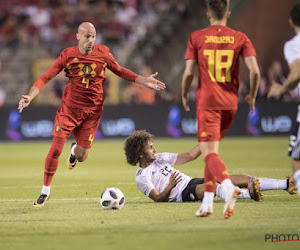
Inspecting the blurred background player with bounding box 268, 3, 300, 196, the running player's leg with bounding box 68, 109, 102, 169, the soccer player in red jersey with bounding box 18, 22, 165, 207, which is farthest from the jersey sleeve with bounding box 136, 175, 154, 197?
the blurred background player with bounding box 268, 3, 300, 196

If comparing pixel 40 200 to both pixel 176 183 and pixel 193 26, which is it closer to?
pixel 176 183

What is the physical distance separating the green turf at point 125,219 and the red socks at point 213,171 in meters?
0.40

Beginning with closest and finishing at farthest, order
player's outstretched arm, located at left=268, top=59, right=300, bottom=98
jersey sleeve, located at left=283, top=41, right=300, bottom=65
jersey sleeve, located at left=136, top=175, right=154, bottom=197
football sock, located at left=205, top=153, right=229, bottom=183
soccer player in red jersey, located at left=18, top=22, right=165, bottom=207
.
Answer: player's outstretched arm, located at left=268, top=59, right=300, bottom=98 → jersey sleeve, located at left=283, top=41, right=300, bottom=65 → football sock, located at left=205, top=153, right=229, bottom=183 → jersey sleeve, located at left=136, top=175, right=154, bottom=197 → soccer player in red jersey, located at left=18, top=22, right=165, bottom=207

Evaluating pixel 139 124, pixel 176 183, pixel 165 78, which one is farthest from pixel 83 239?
pixel 165 78

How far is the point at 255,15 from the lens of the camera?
2619cm

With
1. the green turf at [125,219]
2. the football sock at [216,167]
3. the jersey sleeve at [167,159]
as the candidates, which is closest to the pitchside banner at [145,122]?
the green turf at [125,219]

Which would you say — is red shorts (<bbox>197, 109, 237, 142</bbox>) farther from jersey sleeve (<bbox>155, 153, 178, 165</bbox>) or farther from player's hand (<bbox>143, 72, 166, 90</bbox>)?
player's hand (<bbox>143, 72, 166, 90</bbox>)

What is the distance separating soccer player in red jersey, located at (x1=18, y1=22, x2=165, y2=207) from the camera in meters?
9.77

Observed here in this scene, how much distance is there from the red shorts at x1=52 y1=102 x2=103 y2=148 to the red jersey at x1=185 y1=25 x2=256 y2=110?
2.86 metres

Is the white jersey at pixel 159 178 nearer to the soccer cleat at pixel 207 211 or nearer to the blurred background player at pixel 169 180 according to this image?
the blurred background player at pixel 169 180

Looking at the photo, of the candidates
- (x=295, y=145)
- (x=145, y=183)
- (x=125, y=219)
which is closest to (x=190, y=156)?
(x=145, y=183)

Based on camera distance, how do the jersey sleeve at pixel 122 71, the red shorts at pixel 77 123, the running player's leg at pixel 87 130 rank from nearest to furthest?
the red shorts at pixel 77 123 < the jersey sleeve at pixel 122 71 < the running player's leg at pixel 87 130

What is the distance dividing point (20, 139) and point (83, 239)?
646 inches

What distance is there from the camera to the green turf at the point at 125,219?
6617mm
